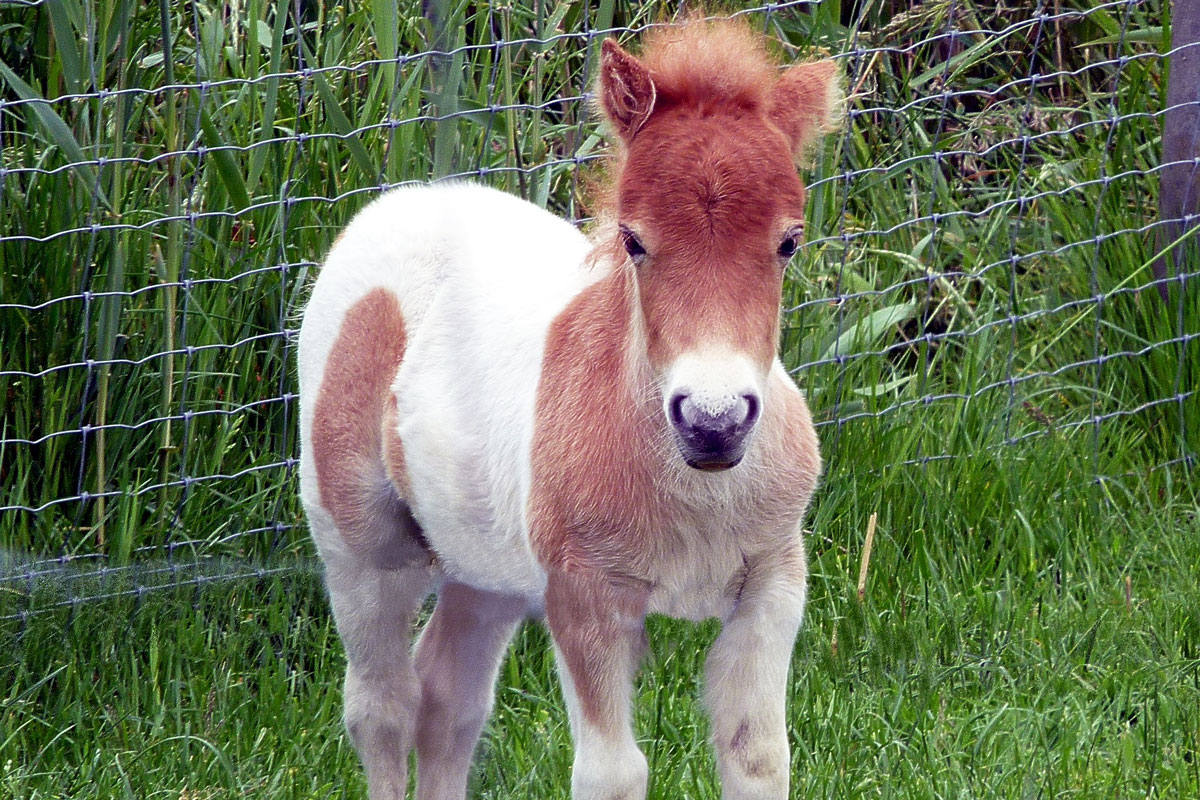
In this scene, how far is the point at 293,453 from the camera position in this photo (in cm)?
419

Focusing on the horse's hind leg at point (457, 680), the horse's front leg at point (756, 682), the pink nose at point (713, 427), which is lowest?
the horse's hind leg at point (457, 680)

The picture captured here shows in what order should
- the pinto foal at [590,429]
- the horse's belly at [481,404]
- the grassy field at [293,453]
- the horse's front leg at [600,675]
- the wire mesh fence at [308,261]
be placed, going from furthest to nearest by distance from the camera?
the wire mesh fence at [308,261], the grassy field at [293,453], the horse's belly at [481,404], the horse's front leg at [600,675], the pinto foal at [590,429]

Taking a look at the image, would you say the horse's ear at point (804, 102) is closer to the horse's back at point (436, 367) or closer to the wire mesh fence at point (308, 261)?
the horse's back at point (436, 367)

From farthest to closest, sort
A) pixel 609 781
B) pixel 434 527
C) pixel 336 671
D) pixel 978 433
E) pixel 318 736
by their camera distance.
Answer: pixel 978 433
pixel 336 671
pixel 318 736
pixel 434 527
pixel 609 781

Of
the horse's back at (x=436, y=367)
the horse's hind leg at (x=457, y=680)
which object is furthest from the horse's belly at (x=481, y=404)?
the horse's hind leg at (x=457, y=680)

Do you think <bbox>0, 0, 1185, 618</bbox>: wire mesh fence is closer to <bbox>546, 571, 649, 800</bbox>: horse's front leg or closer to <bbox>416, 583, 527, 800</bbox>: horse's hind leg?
<bbox>416, 583, 527, 800</bbox>: horse's hind leg

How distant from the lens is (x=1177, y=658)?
365 cm

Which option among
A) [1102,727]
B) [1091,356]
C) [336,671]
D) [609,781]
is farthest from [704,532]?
[1091,356]

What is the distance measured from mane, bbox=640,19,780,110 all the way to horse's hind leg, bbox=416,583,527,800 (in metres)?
1.23

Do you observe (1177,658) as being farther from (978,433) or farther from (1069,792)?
(978,433)

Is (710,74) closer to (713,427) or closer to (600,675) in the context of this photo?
(713,427)

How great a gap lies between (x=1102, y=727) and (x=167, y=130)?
2618 millimetres

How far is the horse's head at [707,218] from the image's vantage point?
7.49ft

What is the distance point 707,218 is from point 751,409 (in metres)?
0.30
